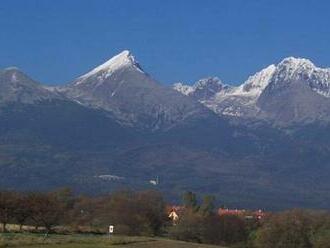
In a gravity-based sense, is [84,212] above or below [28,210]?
above

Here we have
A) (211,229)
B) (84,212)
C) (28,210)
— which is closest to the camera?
(28,210)

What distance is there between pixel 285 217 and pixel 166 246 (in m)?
64.5

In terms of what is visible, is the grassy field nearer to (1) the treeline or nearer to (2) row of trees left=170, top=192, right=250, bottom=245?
(1) the treeline

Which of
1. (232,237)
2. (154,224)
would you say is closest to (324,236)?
(232,237)

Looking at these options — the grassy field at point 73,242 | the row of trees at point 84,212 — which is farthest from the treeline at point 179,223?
the grassy field at point 73,242

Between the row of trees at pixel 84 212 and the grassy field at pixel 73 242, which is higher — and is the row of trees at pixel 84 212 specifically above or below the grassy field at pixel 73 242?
above

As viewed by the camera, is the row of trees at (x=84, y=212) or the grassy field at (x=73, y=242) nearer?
the grassy field at (x=73, y=242)

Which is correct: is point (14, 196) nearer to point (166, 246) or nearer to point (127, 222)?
point (127, 222)

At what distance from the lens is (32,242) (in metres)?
82.1

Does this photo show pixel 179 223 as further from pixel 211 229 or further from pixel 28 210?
pixel 28 210

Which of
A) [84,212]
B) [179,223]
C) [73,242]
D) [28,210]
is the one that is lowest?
[73,242]

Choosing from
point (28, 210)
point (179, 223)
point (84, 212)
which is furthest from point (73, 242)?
point (84, 212)

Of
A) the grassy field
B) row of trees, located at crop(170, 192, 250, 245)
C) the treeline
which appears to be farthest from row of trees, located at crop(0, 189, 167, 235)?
the grassy field

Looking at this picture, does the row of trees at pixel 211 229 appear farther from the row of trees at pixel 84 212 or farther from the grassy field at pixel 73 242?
the grassy field at pixel 73 242
